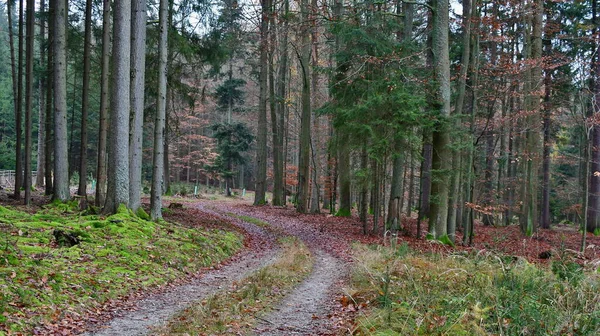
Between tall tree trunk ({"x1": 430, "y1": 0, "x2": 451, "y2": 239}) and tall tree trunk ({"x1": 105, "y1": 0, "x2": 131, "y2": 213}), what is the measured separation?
862 cm

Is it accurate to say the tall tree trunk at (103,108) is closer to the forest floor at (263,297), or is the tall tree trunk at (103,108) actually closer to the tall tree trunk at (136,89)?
the tall tree trunk at (136,89)

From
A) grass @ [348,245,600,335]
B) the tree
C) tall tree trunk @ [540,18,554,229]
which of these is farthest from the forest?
the tree

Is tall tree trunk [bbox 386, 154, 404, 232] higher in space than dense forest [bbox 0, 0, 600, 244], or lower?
lower

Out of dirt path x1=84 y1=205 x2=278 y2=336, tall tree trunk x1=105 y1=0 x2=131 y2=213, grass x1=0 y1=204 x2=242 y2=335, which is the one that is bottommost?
dirt path x1=84 y1=205 x2=278 y2=336

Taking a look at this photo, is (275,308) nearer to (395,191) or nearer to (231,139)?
(395,191)

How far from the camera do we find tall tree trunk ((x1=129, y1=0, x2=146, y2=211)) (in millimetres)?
11648

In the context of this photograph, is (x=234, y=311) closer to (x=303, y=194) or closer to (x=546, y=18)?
(x=303, y=194)

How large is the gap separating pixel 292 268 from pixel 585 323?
574cm

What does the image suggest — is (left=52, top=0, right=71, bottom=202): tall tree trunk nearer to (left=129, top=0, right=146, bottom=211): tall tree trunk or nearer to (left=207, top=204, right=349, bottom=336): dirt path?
(left=129, top=0, right=146, bottom=211): tall tree trunk

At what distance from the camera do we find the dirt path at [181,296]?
17.8ft

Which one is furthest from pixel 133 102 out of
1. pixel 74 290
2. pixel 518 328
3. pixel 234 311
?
pixel 518 328

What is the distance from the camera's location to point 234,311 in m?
5.90

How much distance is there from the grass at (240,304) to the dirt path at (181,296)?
11.4 inches

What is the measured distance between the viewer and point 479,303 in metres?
4.43
